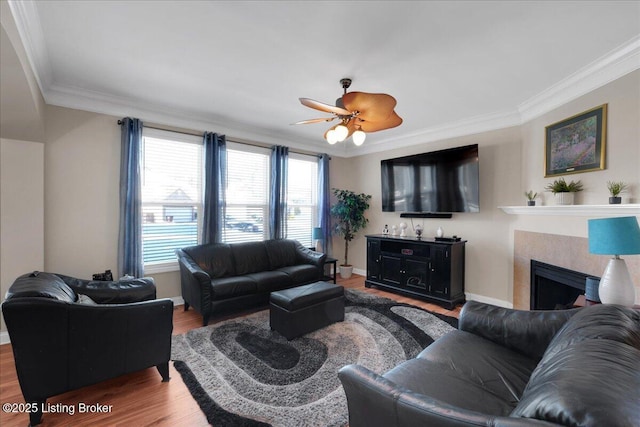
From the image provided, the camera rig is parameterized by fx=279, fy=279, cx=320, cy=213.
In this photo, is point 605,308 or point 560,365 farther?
point 605,308

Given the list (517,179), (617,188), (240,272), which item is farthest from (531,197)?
(240,272)

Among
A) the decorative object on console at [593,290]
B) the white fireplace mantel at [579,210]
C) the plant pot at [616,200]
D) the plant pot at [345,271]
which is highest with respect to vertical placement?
the plant pot at [616,200]

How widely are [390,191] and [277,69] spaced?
10.2 feet

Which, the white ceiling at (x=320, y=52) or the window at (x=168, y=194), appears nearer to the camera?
the white ceiling at (x=320, y=52)

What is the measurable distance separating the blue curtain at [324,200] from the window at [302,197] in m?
0.11

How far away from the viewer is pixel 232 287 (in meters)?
3.52

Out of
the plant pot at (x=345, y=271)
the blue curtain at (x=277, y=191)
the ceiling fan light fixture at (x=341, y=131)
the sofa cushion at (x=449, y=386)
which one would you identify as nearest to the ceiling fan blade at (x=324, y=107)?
the ceiling fan light fixture at (x=341, y=131)

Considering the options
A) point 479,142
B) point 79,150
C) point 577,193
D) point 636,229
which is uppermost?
point 479,142

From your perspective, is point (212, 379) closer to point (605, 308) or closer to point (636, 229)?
point (605, 308)

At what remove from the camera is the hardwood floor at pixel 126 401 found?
1.86m

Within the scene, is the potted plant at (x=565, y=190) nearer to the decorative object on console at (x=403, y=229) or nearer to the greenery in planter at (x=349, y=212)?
the decorative object on console at (x=403, y=229)

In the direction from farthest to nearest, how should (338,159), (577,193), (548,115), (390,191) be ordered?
(338,159)
(390,191)
(548,115)
(577,193)

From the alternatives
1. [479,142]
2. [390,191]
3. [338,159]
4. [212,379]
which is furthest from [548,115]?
[212,379]

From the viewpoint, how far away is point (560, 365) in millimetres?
1069
